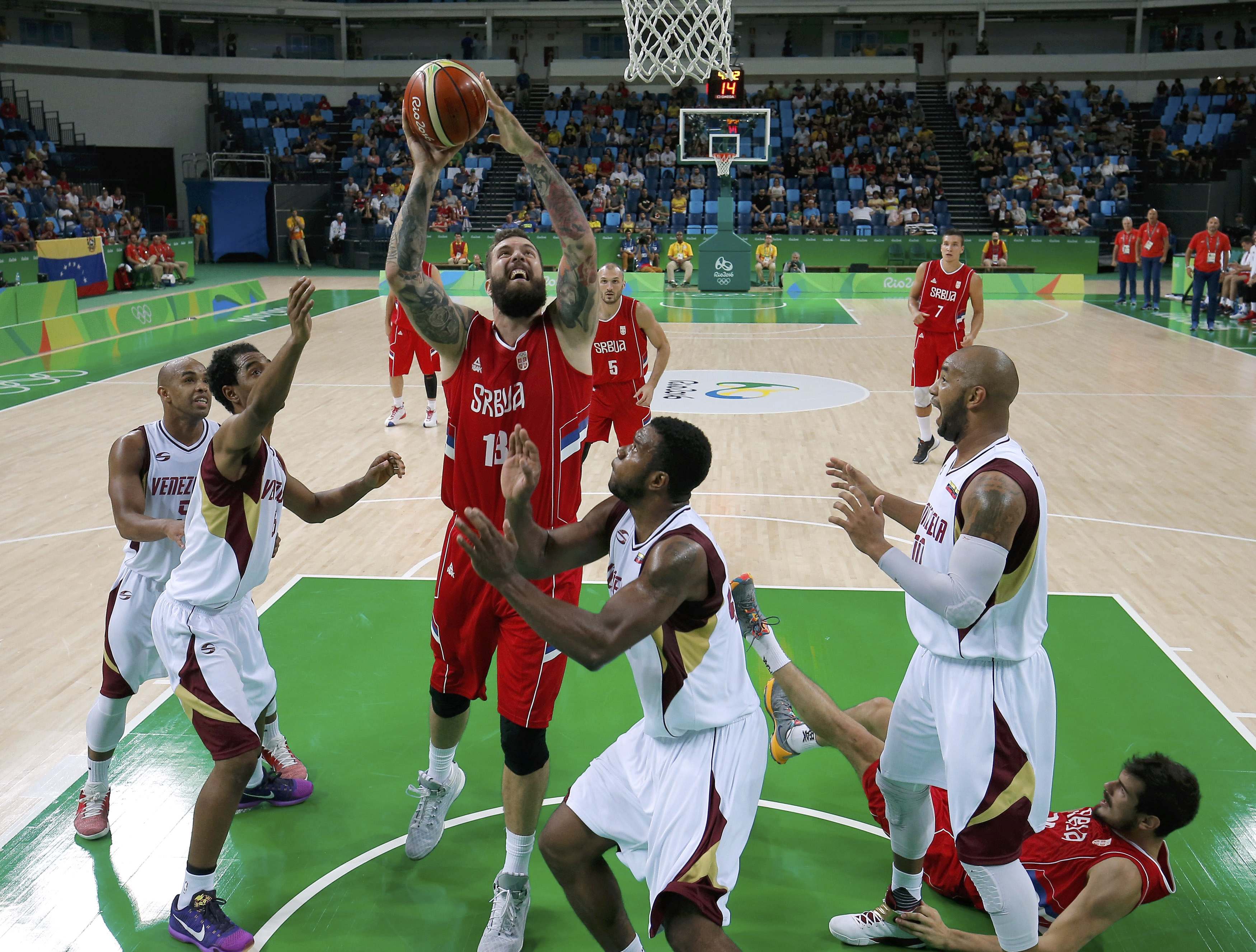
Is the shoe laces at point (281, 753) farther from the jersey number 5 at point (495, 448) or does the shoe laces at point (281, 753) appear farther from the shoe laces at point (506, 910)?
the jersey number 5 at point (495, 448)

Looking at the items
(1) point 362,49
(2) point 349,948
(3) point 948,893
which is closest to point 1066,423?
(3) point 948,893

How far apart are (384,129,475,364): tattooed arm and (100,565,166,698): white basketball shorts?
1.50m

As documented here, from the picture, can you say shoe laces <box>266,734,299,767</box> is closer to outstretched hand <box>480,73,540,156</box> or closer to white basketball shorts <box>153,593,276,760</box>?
white basketball shorts <box>153,593,276,760</box>

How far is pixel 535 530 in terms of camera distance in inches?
127

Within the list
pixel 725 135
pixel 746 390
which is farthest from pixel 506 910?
pixel 725 135

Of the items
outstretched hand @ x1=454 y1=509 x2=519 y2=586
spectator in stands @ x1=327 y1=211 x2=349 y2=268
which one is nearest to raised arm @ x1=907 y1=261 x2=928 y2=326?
outstretched hand @ x1=454 y1=509 x2=519 y2=586

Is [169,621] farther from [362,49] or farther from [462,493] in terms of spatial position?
[362,49]

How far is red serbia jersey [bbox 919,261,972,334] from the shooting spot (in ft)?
32.1

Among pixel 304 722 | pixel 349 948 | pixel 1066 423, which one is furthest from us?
pixel 1066 423

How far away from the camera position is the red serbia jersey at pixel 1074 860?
3.47m

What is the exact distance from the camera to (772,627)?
620 cm

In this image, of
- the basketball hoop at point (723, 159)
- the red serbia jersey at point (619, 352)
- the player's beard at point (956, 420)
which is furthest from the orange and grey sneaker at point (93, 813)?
the basketball hoop at point (723, 159)

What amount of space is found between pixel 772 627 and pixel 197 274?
27.1 metres

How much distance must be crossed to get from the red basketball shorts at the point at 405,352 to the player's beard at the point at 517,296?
660 centimetres
